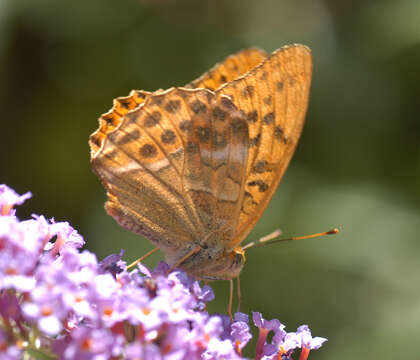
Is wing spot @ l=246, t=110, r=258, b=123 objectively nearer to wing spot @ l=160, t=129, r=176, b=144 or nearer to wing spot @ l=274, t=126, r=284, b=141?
wing spot @ l=274, t=126, r=284, b=141

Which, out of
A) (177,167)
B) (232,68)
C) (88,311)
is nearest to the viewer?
(88,311)

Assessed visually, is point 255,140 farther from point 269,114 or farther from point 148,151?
point 148,151

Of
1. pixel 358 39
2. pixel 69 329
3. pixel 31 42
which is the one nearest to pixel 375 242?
pixel 358 39

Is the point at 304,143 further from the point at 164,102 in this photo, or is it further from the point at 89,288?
the point at 89,288

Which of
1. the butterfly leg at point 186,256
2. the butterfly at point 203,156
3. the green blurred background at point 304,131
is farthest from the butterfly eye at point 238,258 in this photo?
the green blurred background at point 304,131

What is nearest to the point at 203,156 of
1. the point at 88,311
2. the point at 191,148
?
the point at 191,148

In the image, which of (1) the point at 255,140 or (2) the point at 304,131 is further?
(2) the point at 304,131
